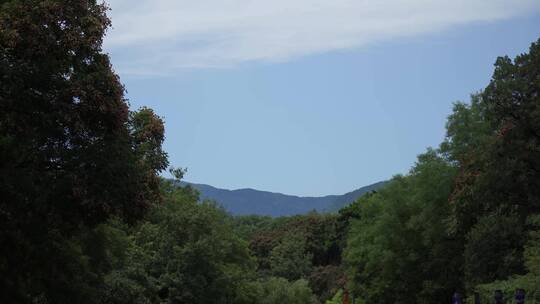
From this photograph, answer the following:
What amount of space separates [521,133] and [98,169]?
19.3 m

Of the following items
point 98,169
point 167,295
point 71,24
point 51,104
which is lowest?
point 167,295

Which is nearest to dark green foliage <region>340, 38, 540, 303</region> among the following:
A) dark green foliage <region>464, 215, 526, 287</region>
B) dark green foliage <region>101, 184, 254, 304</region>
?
dark green foliage <region>464, 215, 526, 287</region>

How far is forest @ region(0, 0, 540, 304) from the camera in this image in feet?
47.2

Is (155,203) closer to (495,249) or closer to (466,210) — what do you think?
(466,210)

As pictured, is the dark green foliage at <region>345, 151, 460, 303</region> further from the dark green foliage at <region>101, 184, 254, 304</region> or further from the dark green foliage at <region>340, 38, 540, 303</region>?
the dark green foliage at <region>101, 184, 254, 304</region>

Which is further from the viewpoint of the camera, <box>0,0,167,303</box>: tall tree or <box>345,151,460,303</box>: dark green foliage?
<box>345,151,460,303</box>: dark green foliage

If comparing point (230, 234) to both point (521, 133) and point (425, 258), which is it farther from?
point (521, 133)

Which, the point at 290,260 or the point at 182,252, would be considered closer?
the point at 182,252

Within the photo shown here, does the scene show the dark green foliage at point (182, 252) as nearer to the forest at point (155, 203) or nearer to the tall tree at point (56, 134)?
the forest at point (155, 203)

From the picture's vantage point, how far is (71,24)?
15172mm

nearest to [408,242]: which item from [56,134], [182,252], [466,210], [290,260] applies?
[466,210]

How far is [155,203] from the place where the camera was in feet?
62.3

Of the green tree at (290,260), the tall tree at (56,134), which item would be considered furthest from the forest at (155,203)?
the green tree at (290,260)

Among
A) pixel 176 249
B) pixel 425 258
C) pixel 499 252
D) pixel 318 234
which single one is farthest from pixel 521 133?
pixel 318 234
